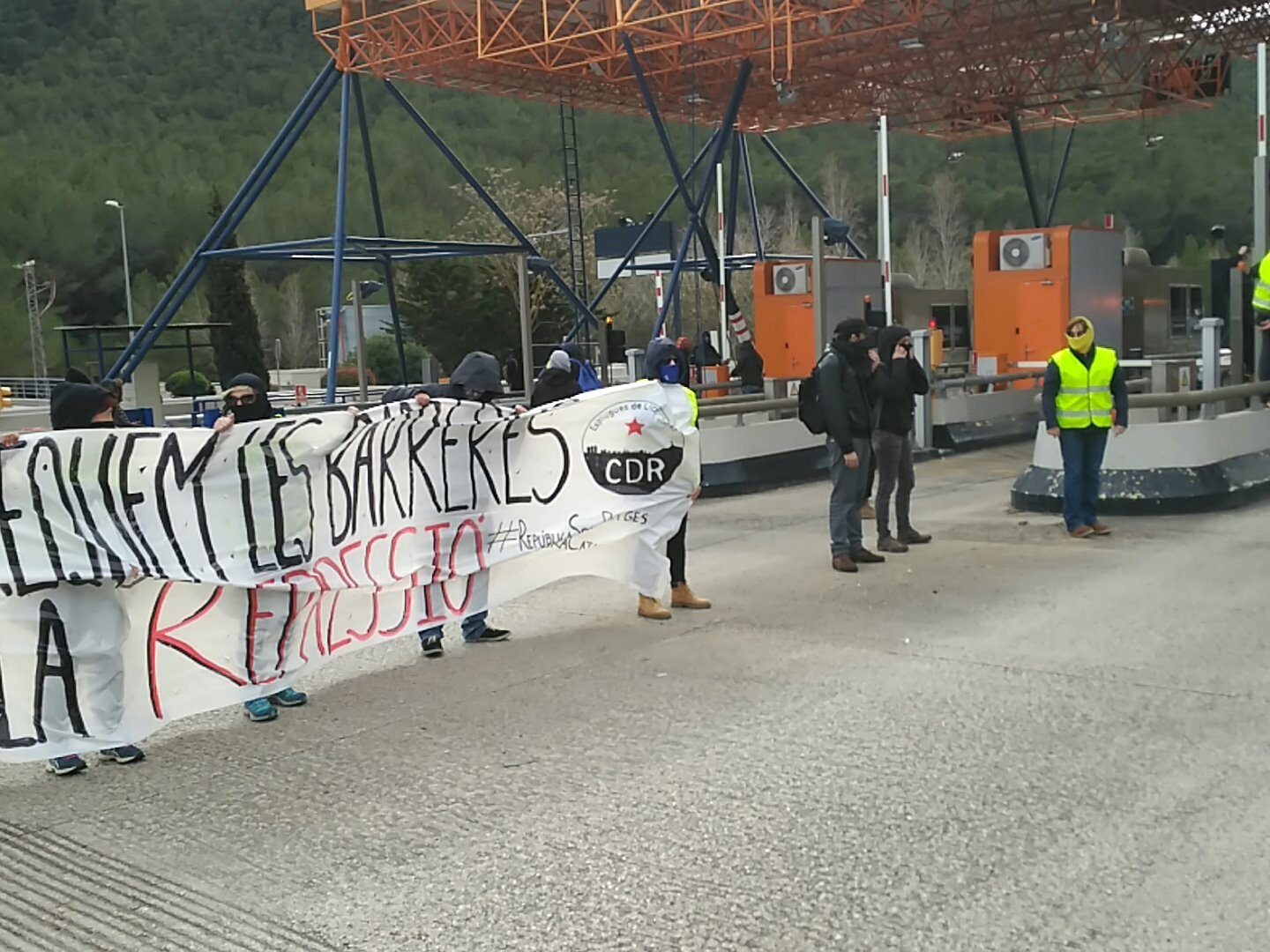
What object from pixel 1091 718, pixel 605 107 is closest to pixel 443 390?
pixel 1091 718

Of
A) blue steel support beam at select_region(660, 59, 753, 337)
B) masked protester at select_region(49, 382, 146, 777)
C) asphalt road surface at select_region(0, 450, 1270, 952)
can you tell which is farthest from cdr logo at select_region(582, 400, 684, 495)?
blue steel support beam at select_region(660, 59, 753, 337)

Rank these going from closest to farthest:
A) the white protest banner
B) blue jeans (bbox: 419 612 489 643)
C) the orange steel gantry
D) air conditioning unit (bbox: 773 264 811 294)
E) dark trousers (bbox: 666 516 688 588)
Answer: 1. the white protest banner
2. blue jeans (bbox: 419 612 489 643)
3. dark trousers (bbox: 666 516 688 588)
4. air conditioning unit (bbox: 773 264 811 294)
5. the orange steel gantry

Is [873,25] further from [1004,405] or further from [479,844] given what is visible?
[479,844]

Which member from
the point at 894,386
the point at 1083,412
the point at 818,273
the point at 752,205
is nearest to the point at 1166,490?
the point at 1083,412

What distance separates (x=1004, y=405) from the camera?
19766 millimetres

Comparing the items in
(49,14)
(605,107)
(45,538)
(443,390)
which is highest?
(49,14)

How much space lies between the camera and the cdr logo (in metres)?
8.24

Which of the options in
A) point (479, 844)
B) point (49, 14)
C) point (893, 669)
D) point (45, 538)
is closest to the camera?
point (479, 844)

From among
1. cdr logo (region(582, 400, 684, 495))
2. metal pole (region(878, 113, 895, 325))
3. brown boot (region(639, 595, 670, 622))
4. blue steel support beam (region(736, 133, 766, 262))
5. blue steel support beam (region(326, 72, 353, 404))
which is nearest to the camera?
cdr logo (region(582, 400, 684, 495))

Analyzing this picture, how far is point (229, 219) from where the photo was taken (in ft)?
73.4

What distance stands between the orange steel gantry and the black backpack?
11666 mm

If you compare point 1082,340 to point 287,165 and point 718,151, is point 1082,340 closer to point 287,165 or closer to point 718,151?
point 718,151

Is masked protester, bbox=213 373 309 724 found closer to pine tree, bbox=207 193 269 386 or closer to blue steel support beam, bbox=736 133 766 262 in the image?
blue steel support beam, bbox=736 133 766 262

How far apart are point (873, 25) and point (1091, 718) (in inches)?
814
